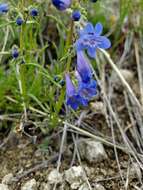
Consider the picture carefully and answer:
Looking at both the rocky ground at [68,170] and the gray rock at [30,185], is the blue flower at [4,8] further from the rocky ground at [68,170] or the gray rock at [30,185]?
the gray rock at [30,185]

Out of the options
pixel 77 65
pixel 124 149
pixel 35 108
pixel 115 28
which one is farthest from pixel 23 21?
pixel 115 28

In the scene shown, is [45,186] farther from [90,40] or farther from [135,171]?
[90,40]

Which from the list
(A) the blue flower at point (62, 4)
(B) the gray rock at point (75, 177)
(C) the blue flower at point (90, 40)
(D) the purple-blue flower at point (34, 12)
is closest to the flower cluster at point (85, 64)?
(C) the blue flower at point (90, 40)

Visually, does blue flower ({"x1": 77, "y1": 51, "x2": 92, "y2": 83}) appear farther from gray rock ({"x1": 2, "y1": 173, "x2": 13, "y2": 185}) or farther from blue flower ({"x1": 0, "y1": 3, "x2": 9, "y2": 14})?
gray rock ({"x1": 2, "y1": 173, "x2": 13, "y2": 185})

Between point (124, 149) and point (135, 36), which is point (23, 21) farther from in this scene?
point (135, 36)

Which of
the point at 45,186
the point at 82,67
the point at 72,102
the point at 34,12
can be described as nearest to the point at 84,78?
the point at 82,67

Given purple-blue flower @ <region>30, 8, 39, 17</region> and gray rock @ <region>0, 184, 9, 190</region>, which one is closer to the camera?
purple-blue flower @ <region>30, 8, 39, 17</region>

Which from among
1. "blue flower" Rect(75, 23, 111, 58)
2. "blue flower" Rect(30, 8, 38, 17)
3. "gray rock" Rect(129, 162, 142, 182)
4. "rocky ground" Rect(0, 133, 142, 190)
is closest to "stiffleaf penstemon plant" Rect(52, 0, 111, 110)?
"blue flower" Rect(75, 23, 111, 58)
